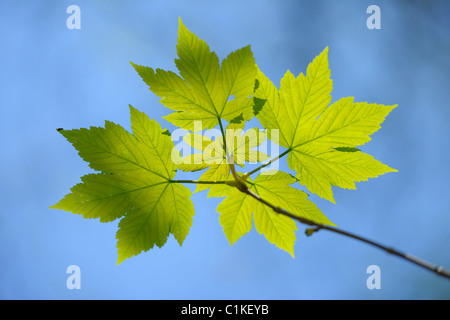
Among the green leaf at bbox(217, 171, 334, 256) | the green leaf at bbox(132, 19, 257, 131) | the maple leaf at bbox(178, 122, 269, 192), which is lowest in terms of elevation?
the green leaf at bbox(217, 171, 334, 256)

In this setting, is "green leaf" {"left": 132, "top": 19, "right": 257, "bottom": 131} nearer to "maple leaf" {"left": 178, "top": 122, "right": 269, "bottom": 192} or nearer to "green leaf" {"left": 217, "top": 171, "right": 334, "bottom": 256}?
"maple leaf" {"left": 178, "top": 122, "right": 269, "bottom": 192}

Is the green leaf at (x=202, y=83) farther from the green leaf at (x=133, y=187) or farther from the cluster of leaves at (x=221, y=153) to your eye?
the green leaf at (x=133, y=187)

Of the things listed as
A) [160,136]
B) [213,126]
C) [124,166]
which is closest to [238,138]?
[213,126]

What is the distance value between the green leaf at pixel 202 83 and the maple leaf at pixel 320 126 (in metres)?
0.09

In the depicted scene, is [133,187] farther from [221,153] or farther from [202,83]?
[202,83]

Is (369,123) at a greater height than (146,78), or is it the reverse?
(146,78)

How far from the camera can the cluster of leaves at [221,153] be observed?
3.63 ft

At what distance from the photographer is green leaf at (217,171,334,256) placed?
116 centimetres

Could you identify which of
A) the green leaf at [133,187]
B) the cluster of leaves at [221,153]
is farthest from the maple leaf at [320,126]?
the green leaf at [133,187]

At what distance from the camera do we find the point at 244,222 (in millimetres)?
1190

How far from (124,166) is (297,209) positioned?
2.14ft

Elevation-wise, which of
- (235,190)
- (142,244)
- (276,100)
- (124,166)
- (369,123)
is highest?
(276,100)

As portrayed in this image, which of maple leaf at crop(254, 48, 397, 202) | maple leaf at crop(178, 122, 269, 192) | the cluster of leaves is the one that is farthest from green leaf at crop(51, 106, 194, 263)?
maple leaf at crop(254, 48, 397, 202)

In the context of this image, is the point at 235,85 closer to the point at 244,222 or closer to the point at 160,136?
the point at 160,136
